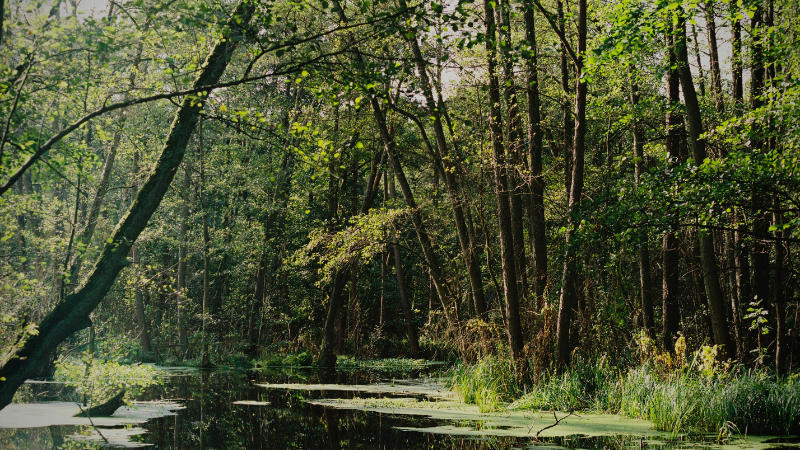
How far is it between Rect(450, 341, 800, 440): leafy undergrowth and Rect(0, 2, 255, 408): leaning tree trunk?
192 inches

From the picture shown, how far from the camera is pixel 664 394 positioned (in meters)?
6.48

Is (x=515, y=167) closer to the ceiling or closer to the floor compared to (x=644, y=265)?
closer to the ceiling

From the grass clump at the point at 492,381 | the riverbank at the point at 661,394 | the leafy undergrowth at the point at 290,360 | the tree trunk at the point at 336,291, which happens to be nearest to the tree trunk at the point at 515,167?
the grass clump at the point at 492,381

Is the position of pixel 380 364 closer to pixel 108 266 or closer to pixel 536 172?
pixel 536 172

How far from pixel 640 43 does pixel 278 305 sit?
17341mm

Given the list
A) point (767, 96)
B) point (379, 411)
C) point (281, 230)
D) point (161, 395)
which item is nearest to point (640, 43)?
point (767, 96)

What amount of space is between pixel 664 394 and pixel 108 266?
6.25m

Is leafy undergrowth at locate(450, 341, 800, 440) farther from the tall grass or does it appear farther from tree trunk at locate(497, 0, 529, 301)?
tree trunk at locate(497, 0, 529, 301)

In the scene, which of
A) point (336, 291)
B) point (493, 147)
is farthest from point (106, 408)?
point (336, 291)

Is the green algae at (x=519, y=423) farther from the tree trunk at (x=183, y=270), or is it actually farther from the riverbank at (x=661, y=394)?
the tree trunk at (x=183, y=270)

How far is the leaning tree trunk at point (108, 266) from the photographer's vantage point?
243 inches

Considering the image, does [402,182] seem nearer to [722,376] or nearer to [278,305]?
[722,376]

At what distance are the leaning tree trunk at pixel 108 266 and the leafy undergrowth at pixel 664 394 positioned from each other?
4.88 meters

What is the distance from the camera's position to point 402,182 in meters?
12.4
